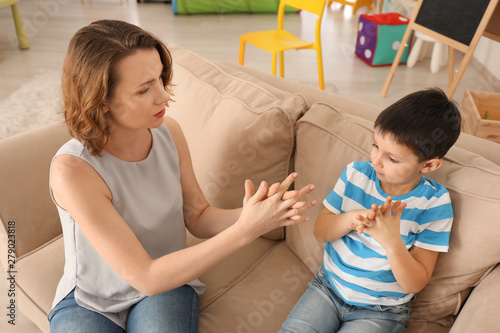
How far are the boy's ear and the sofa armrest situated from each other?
0.97 feet

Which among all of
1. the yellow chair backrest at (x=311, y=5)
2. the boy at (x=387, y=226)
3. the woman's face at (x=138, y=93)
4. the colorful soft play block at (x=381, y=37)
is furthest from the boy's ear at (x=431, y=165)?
the colorful soft play block at (x=381, y=37)

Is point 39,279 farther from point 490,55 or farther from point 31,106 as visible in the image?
point 490,55

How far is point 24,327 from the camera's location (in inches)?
62.8

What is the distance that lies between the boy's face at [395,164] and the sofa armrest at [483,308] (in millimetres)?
290

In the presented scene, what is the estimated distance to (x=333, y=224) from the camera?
44.6 inches

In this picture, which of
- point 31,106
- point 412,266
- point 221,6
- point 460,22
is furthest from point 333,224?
point 221,6

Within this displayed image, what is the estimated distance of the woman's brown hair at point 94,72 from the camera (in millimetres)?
959

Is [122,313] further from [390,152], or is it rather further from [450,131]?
[450,131]

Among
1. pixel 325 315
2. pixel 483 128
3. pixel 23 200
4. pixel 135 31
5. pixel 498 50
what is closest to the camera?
pixel 135 31

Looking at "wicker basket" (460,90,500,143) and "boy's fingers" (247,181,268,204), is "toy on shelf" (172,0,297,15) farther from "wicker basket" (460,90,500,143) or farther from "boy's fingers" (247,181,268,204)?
"boy's fingers" (247,181,268,204)

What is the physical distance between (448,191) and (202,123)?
2.59 ft

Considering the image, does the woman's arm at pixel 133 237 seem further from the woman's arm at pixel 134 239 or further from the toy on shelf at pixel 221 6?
the toy on shelf at pixel 221 6

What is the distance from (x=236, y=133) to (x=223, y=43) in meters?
3.33

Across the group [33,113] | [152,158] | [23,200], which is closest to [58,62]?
[33,113]
